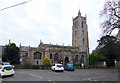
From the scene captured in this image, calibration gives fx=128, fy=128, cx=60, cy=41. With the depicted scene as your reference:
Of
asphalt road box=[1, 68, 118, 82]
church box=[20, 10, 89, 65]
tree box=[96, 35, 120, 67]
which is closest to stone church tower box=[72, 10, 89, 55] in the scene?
church box=[20, 10, 89, 65]

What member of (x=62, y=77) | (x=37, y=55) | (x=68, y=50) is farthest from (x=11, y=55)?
(x=62, y=77)

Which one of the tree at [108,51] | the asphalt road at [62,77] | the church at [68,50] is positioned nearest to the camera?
the asphalt road at [62,77]

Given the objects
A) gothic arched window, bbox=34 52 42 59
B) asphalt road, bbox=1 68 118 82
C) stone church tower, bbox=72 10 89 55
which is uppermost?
stone church tower, bbox=72 10 89 55

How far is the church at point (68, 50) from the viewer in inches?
2294

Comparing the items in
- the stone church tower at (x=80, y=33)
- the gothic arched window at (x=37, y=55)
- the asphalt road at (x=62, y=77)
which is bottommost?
the asphalt road at (x=62, y=77)

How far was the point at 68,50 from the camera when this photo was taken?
61906 millimetres

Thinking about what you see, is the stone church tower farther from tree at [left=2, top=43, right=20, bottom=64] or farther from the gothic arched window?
tree at [left=2, top=43, right=20, bottom=64]

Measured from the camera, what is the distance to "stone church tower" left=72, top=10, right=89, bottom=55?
73.4m

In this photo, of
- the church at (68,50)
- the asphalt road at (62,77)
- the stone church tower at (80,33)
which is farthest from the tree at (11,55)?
the stone church tower at (80,33)

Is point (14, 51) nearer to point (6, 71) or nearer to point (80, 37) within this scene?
point (6, 71)

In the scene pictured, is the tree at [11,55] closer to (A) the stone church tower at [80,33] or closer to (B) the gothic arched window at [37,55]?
(B) the gothic arched window at [37,55]

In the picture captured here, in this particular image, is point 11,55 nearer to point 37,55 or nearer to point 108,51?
point 37,55

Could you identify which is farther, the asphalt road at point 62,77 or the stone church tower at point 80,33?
the stone church tower at point 80,33

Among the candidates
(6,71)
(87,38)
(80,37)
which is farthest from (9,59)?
(87,38)
